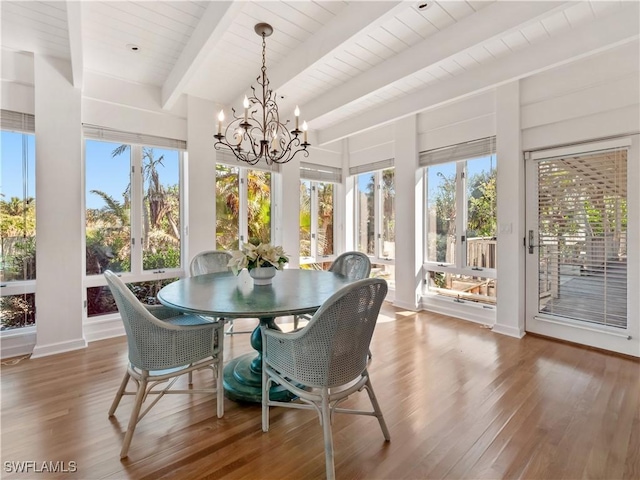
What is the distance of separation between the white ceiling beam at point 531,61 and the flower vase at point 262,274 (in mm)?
2696

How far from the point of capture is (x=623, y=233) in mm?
2785

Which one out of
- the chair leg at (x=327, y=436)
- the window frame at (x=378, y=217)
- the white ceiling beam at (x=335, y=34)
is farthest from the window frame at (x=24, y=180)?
the window frame at (x=378, y=217)

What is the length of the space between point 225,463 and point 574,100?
4.08 m

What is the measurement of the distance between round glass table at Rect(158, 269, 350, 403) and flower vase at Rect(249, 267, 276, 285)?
58mm

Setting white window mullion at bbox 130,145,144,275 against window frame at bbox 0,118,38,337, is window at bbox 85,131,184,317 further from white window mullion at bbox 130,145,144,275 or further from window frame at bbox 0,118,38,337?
window frame at bbox 0,118,38,337

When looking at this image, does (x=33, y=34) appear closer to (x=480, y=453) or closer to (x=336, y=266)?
(x=336, y=266)

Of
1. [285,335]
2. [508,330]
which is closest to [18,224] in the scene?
[285,335]

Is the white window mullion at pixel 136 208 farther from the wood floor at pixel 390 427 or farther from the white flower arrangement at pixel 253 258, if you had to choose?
the white flower arrangement at pixel 253 258

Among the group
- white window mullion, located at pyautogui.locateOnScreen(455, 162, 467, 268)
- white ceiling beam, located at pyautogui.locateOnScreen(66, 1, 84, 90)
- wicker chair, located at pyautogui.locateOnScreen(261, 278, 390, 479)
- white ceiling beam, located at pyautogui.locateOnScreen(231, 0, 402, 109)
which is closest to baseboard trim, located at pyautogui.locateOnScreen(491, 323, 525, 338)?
white window mullion, located at pyautogui.locateOnScreen(455, 162, 467, 268)

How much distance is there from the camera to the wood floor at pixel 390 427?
1.52 meters

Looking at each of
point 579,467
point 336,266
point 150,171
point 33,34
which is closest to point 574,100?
point 336,266

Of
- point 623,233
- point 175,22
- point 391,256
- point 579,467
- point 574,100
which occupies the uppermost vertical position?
point 175,22

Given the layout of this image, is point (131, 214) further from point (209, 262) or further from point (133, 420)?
point (133, 420)

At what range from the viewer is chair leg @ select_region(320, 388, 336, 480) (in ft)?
4.65
